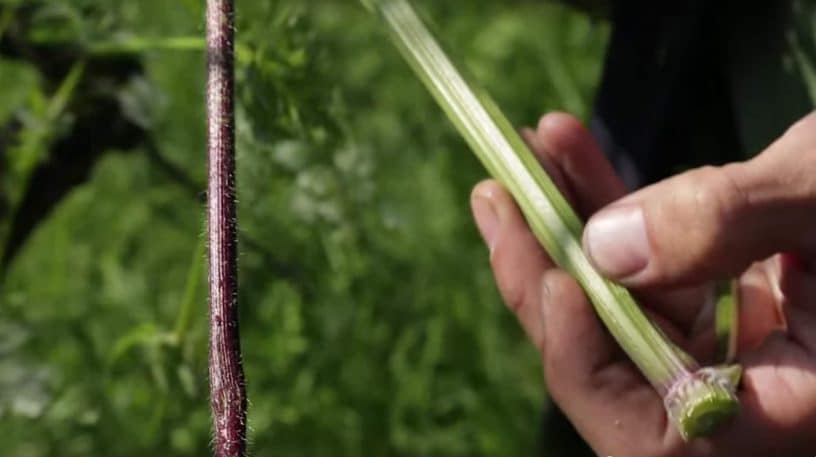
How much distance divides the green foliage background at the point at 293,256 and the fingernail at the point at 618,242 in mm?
318

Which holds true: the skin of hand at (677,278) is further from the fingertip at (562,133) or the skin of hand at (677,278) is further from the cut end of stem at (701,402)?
the cut end of stem at (701,402)

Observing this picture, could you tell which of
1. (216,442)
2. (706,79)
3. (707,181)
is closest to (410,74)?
(706,79)

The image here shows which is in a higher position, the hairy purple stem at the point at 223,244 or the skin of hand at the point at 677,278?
the hairy purple stem at the point at 223,244

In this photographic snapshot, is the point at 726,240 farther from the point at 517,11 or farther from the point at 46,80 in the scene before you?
the point at 517,11

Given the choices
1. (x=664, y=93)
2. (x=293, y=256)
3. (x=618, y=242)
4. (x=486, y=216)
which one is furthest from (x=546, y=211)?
(x=293, y=256)

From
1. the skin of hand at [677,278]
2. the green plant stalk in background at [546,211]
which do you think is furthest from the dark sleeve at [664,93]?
the green plant stalk in background at [546,211]

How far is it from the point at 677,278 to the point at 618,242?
7 centimetres

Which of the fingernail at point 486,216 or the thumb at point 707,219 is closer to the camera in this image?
the thumb at point 707,219

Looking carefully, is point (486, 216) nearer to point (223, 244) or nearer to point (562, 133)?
point (562, 133)

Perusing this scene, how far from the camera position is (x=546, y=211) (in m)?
Result: 0.99

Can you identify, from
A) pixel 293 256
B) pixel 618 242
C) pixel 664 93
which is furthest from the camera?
pixel 293 256

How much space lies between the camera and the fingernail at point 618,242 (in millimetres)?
964

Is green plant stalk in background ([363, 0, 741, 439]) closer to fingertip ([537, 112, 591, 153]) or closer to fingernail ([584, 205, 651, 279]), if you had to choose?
fingernail ([584, 205, 651, 279])

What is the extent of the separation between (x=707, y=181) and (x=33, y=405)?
0.60 metres
